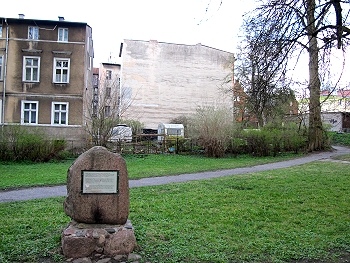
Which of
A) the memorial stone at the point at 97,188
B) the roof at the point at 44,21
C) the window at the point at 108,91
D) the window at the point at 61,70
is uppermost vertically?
the roof at the point at 44,21

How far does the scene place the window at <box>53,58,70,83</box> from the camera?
2592cm

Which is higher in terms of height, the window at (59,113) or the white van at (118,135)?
the window at (59,113)

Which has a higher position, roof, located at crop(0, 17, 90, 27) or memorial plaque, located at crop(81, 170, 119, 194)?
roof, located at crop(0, 17, 90, 27)

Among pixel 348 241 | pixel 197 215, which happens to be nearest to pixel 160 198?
pixel 197 215

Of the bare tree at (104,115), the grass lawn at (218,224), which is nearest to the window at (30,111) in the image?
the bare tree at (104,115)

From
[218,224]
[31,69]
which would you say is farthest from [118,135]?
[218,224]

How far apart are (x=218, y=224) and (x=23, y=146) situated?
15561mm

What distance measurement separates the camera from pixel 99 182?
16.2ft

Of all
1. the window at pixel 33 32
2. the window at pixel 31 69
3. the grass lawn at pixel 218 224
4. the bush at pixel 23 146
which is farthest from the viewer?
the window at pixel 33 32

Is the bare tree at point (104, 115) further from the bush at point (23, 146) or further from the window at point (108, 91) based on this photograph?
the bush at point (23, 146)

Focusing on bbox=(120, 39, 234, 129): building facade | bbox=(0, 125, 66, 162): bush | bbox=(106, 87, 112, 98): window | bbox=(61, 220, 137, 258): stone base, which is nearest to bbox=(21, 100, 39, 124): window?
bbox=(0, 125, 66, 162): bush

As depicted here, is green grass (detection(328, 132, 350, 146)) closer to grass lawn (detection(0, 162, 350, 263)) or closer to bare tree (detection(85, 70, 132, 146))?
bare tree (detection(85, 70, 132, 146))

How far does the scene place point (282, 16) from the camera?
7.47m

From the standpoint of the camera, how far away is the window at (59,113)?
1010 inches
